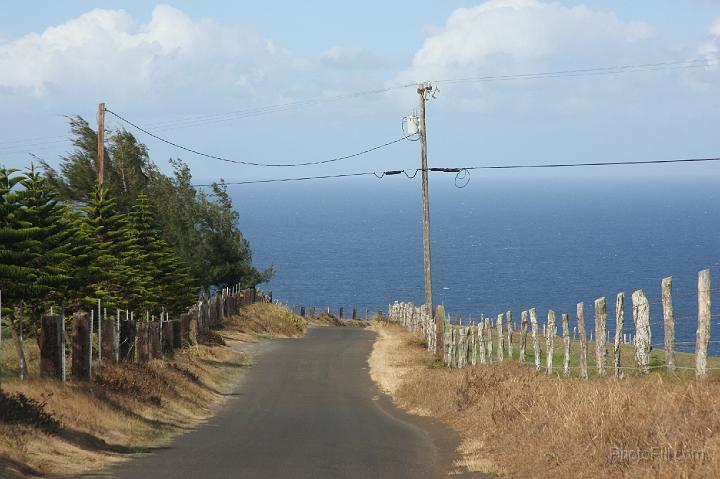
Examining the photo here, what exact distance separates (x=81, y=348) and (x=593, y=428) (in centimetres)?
1210

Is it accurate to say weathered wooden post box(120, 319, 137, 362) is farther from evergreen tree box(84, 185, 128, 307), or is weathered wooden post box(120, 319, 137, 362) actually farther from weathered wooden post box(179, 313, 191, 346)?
evergreen tree box(84, 185, 128, 307)

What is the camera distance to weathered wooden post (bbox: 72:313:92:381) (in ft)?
67.2

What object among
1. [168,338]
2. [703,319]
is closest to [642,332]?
[703,319]

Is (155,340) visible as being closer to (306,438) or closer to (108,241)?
(108,241)

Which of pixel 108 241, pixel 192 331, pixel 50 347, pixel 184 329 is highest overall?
pixel 108 241

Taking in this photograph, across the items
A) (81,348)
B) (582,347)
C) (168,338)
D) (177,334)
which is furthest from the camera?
(177,334)

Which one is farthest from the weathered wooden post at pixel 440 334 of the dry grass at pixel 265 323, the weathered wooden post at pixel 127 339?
the dry grass at pixel 265 323

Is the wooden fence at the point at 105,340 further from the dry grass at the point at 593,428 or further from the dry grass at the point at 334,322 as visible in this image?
the dry grass at the point at 334,322

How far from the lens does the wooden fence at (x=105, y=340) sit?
19469mm

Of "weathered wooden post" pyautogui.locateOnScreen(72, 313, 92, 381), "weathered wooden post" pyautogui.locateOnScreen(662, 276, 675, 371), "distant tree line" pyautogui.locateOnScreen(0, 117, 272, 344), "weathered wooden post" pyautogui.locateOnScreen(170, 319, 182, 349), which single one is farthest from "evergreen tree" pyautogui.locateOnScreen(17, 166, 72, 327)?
"weathered wooden post" pyautogui.locateOnScreen(662, 276, 675, 371)

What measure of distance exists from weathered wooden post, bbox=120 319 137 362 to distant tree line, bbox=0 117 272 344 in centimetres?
274

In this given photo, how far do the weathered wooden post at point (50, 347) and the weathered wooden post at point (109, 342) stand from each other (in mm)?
3290

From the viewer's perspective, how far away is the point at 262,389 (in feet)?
98.5

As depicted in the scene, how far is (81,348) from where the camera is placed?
20.5m
